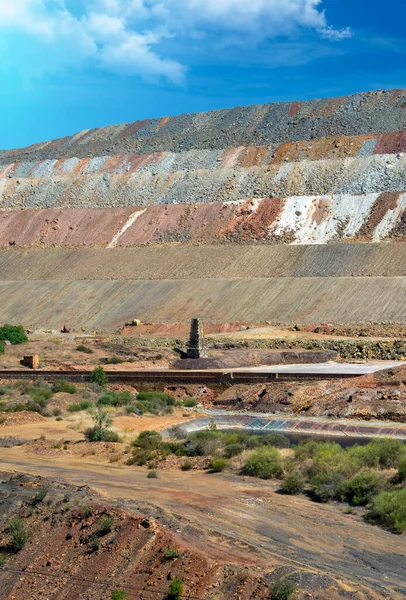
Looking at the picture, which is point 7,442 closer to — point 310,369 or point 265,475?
point 265,475

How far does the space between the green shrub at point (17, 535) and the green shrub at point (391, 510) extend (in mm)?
6299

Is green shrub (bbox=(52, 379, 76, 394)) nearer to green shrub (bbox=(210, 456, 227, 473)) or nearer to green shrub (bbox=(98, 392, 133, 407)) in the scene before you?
green shrub (bbox=(98, 392, 133, 407))

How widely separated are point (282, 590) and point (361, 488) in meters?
6.45

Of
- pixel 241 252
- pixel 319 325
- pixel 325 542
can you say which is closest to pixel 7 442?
pixel 325 542

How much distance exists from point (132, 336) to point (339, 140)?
139ft

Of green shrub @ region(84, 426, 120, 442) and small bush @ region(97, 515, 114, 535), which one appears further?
green shrub @ region(84, 426, 120, 442)

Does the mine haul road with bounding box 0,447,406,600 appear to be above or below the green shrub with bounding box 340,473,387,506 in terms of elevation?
below

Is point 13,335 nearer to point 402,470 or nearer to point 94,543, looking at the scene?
point 402,470

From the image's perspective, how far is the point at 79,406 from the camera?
3441 cm

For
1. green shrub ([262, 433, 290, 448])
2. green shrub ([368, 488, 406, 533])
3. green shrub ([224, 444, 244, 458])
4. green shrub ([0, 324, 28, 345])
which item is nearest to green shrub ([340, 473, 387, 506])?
green shrub ([368, 488, 406, 533])

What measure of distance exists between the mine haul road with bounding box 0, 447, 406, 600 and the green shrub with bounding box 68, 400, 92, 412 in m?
11.0

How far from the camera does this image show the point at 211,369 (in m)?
44.7

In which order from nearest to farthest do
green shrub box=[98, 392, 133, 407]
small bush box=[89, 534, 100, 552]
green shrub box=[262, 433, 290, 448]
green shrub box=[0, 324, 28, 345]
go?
small bush box=[89, 534, 100, 552], green shrub box=[262, 433, 290, 448], green shrub box=[98, 392, 133, 407], green shrub box=[0, 324, 28, 345]

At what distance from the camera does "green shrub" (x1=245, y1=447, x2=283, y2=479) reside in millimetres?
21858
